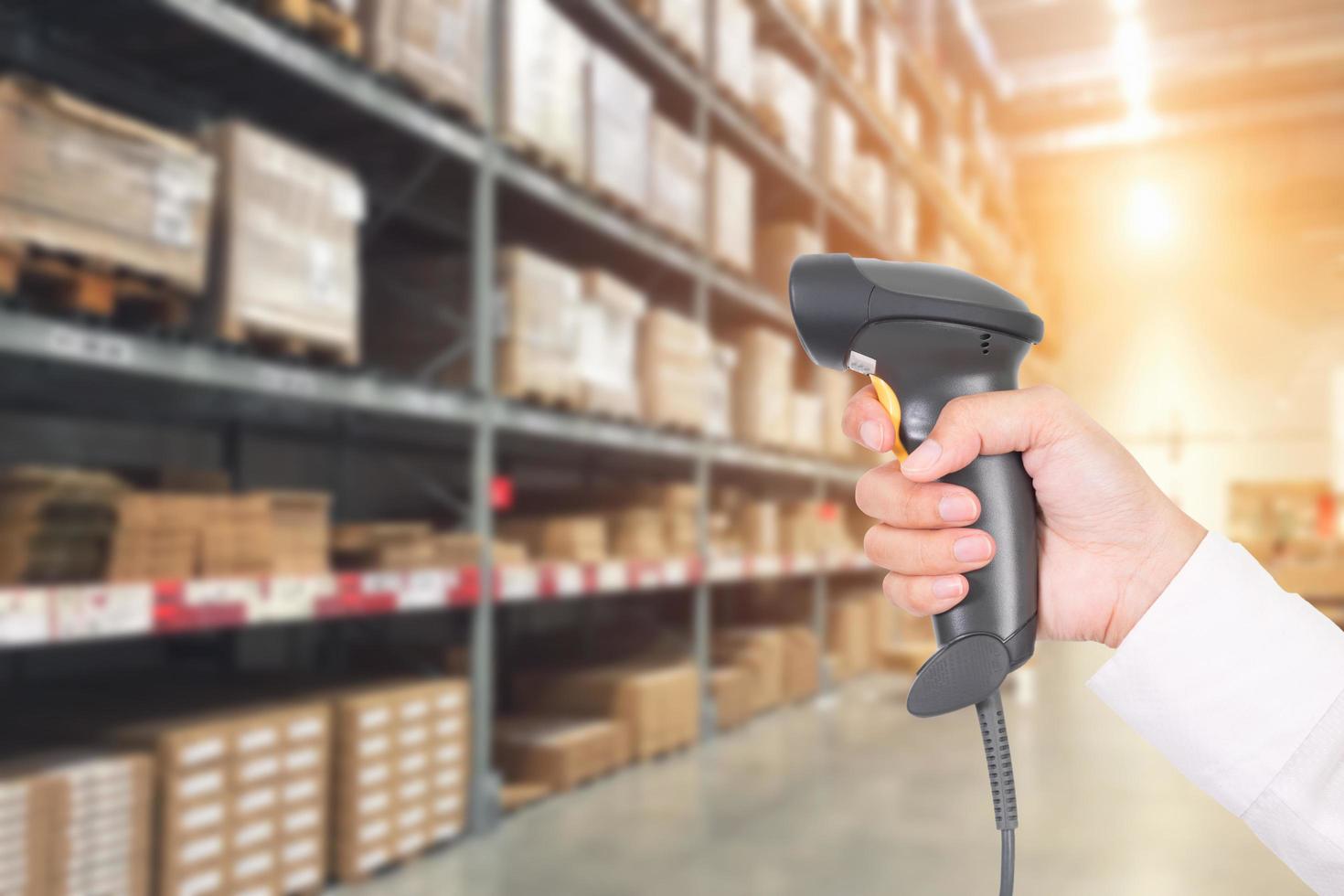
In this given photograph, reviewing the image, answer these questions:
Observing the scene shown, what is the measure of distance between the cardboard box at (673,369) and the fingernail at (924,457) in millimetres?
3279

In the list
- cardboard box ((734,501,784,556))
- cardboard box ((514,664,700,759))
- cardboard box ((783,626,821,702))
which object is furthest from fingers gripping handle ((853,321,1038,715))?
cardboard box ((783,626,821,702))

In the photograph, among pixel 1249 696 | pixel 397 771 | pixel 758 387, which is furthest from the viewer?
pixel 758 387

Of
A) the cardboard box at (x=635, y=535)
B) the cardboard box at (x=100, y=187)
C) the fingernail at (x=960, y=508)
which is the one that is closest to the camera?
the fingernail at (x=960, y=508)

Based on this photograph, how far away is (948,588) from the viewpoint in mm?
1061

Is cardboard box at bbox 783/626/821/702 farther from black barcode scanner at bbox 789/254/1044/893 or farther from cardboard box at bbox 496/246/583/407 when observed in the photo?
black barcode scanner at bbox 789/254/1044/893

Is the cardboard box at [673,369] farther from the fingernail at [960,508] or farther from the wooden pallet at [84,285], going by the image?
the fingernail at [960,508]

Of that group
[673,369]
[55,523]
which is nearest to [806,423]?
[673,369]

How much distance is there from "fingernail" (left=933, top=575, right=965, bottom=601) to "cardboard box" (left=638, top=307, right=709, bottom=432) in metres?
3.25

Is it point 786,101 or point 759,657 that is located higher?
point 786,101

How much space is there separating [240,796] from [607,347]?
2.08 m

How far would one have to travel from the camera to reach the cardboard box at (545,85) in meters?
3.41

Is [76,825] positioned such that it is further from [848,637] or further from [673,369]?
[848,637]

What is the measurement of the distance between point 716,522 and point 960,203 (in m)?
5.27

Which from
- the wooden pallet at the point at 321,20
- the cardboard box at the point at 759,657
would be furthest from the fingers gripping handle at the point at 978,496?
the cardboard box at the point at 759,657
